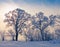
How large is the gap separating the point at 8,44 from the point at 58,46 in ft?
3.92

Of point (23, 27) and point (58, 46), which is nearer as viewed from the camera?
point (58, 46)

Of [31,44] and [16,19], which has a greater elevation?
[16,19]

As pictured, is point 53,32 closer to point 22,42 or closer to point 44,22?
point 44,22

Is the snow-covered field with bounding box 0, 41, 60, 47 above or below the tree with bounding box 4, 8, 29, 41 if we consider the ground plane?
below

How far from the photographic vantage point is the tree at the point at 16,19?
424 centimetres

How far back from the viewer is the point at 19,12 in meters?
4.29

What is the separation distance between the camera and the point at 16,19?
14.0 feet

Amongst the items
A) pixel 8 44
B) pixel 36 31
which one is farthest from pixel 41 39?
pixel 8 44

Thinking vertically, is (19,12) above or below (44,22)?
above

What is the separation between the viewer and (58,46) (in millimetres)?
3850

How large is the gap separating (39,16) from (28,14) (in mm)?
290

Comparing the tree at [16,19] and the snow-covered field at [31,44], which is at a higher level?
the tree at [16,19]

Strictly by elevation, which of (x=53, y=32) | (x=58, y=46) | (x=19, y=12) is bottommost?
(x=58, y=46)

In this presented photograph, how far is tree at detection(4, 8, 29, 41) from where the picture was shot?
13.9 ft
